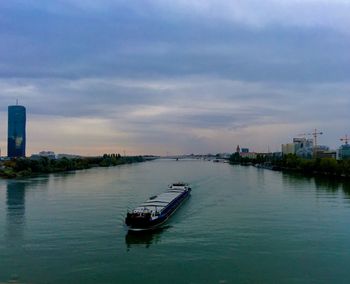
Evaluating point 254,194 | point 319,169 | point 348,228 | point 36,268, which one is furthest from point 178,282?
point 319,169

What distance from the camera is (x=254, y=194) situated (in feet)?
101

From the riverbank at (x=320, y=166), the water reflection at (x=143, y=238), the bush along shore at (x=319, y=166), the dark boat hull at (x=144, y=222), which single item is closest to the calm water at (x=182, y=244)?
the water reflection at (x=143, y=238)

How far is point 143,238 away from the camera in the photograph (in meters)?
16.2

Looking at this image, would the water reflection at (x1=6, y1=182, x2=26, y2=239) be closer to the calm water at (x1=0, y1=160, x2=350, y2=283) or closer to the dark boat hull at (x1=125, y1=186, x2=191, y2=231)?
the calm water at (x1=0, y1=160, x2=350, y2=283)

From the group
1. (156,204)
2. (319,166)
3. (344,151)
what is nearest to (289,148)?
(344,151)

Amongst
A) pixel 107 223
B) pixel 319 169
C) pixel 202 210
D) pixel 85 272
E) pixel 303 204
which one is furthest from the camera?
pixel 319 169

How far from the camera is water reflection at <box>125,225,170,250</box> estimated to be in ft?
50.5

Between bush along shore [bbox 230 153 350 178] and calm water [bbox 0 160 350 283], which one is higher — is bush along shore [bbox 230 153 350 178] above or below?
above

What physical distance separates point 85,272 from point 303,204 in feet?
53.5

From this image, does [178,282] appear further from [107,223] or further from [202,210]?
[202,210]

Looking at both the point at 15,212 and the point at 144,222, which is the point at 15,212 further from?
the point at 144,222

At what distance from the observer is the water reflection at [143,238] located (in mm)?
15406

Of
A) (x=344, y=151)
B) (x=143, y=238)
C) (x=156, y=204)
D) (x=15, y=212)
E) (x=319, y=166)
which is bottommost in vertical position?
(x=143, y=238)

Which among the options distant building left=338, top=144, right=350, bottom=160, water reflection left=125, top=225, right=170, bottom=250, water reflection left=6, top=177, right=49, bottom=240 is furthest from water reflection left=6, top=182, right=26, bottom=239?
distant building left=338, top=144, right=350, bottom=160
